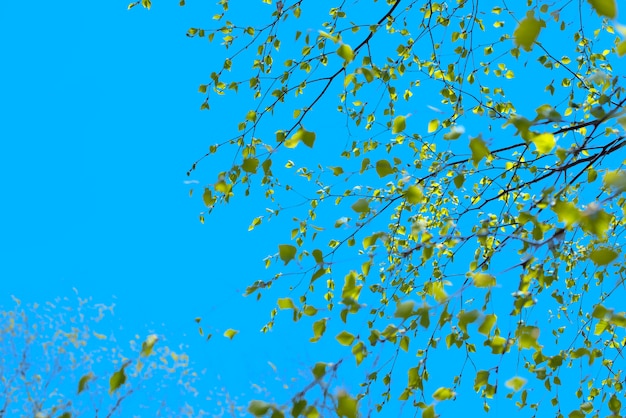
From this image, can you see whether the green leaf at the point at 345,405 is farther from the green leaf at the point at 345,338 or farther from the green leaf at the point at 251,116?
the green leaf at the point at 251,116

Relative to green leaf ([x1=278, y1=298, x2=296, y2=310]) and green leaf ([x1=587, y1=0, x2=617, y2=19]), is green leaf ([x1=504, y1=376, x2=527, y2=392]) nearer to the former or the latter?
green leaf ([x1=278, y1=298, x2=296, y2=310])

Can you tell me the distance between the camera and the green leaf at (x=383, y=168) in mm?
1634

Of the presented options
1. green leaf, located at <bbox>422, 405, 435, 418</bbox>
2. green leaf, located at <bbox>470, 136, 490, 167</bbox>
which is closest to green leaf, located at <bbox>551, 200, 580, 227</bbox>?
green leaf, located at <bbox>470, 136, 490, 167</bbox>

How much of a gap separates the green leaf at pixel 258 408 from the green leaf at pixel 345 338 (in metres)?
0.23

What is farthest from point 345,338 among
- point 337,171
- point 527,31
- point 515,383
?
point 337,171

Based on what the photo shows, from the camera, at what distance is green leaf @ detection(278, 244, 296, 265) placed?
1.34 m

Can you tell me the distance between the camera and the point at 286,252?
1355 millimetres

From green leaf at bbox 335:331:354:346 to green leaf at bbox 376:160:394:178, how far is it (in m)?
0.46

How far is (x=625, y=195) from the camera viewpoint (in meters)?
2.69

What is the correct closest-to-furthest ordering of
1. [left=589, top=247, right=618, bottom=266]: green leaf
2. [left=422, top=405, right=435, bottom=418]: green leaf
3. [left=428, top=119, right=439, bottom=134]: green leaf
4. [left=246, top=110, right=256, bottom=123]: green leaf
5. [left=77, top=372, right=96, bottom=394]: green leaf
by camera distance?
[left=589, top=247, right=618, bottom=266]: green leaf < [left=77, top=372, right=96, bottom=394]: green leaf < [left=422, top=405, right=435, bottom=418]: green leaf < [left=428, top=119, right=439, bottom=134]: green leaf < [left=246, top=110, right=256, bottom=123]: green leaf

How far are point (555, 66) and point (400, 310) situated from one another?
2.48 m

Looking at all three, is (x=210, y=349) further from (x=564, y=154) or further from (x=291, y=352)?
(x=564, y=154)

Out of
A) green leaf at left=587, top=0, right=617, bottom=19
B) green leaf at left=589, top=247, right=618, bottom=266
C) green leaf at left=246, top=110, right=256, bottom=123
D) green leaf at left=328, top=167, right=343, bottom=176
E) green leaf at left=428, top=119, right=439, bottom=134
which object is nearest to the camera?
green leaf at left=587, top=0, right=617, bottom=19

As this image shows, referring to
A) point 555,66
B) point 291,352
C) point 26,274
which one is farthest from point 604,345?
point 26,274
